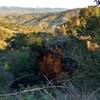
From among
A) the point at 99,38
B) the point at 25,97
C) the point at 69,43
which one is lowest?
the point at 69,43

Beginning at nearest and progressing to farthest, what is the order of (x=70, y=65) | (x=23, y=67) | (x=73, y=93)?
(x=73, y=93) < (x=70, y=65) < (x=23, y=67)

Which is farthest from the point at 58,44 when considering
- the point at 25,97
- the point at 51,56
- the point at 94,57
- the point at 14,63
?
the point at 25,97

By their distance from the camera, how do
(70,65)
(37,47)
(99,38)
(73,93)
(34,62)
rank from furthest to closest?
(37,47) < (34,62) < (70,65) < (99,38) < (73,93)

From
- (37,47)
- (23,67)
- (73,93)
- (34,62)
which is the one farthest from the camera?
(37,47)

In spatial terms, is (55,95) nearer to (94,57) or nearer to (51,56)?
(94,57)

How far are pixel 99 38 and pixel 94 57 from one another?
701mm

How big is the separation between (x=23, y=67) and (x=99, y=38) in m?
9.83

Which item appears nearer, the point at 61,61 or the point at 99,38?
the point at 99,38

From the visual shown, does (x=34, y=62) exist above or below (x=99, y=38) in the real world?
below

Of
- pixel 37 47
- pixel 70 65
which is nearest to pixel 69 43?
pixel 70 65

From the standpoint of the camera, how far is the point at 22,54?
→ 77.3ft

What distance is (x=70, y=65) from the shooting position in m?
20.7

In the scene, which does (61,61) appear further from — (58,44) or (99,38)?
(99,38)

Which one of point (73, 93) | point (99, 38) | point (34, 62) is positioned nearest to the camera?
point (73, 93)
